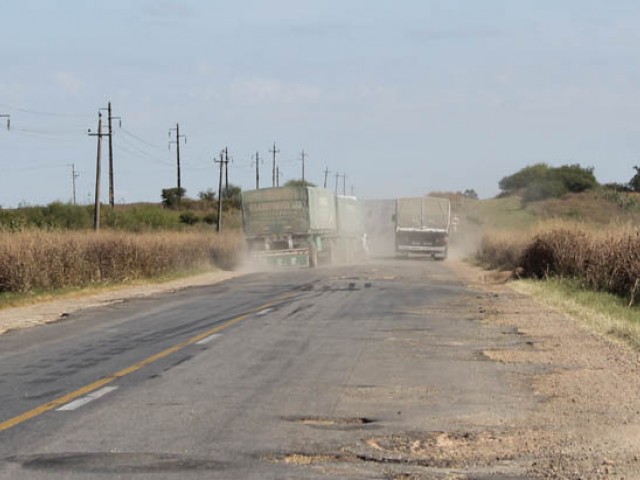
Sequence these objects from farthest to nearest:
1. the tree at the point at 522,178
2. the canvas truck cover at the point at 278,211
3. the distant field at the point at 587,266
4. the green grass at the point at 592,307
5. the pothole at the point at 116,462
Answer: the tree at the point at 522,178 → the canvas truck cover at the point at 278,211 → the distant field at the point at 587,266 → the green grass at the point at 592,307 → the pothole at the point at 116,462

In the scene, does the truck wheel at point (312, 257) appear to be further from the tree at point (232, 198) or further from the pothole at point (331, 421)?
the tree at point (232, 198)

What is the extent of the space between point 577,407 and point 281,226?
127 ft

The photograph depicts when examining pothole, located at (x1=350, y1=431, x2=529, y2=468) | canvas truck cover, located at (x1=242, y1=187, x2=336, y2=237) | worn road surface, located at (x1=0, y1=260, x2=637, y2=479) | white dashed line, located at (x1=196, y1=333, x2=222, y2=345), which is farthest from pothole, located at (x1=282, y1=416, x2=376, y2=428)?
canvas truck cover, located at (x1=242, y1=187, x2=336, y2=237)

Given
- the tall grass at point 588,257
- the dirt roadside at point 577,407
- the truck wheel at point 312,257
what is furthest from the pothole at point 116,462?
the truck wheel at point 312,257

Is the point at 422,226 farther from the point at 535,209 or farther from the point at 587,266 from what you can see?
the point at 535,209

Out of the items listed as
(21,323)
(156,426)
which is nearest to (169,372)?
(156,426)

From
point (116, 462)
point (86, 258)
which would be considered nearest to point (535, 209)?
point (86, 258)

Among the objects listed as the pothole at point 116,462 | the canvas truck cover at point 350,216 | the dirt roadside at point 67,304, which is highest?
the canvas truck cover at point 350,216

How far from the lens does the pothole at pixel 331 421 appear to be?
367 inches

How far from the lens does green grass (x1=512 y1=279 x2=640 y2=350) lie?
56.9ft

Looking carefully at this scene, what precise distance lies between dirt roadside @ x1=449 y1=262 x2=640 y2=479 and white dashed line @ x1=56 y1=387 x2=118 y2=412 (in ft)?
13.6

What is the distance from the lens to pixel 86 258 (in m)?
36.8

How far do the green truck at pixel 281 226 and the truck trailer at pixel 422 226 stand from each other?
13055mm

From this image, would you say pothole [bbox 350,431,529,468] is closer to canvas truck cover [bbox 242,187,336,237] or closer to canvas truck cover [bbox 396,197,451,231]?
canvas truck cover [bbox 242,187,336,237]
